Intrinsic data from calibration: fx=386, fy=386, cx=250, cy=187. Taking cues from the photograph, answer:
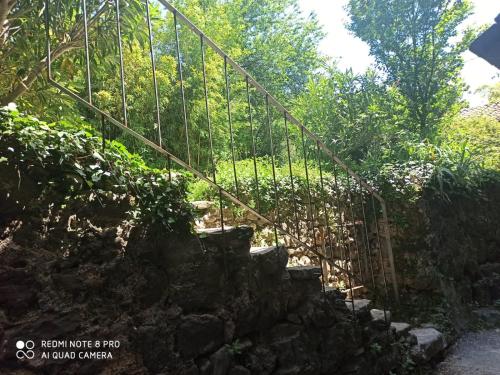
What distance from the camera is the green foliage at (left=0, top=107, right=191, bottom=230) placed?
1.55 meters

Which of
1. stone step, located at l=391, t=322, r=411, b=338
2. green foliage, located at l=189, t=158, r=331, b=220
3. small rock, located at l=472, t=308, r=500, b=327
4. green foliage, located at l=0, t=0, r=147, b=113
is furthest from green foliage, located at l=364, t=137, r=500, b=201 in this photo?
green foliage, located at l=0, t=0, r=147, b=113

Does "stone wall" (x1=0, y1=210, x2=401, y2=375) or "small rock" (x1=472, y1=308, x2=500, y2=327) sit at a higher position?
"stone wall" (x1=0, y1=210, x2=401, y2=375)

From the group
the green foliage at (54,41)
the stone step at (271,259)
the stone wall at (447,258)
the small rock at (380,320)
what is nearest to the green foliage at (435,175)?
the stone wall at (447,258)

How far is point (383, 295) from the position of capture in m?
4.23

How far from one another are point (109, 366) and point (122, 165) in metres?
0.89

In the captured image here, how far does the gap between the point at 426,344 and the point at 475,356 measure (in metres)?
0.58

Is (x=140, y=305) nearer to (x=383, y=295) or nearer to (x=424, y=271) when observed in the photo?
(x=383, y=295)

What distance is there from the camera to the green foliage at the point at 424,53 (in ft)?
26.9

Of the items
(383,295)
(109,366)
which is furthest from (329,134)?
(109,366)

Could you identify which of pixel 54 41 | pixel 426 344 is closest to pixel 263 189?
pixel 426 344

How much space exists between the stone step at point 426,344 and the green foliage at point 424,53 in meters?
5.25

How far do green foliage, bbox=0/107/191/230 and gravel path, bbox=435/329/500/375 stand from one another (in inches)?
A: 105

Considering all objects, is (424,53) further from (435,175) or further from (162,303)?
(162,303)

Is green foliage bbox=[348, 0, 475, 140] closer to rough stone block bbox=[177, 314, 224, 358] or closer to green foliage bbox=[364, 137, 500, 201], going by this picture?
green foliage bbox=[364, 137, 500, 201]
